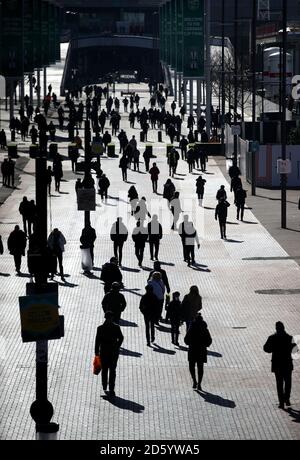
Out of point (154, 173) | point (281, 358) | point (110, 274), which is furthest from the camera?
point (154, 173)

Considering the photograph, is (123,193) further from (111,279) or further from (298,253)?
(111,279)

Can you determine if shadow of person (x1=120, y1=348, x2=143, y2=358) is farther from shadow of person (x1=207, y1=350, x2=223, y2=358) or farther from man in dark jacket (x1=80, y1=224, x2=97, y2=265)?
man in dark jacket (x1=80, y1=224, x2=97, y2=265)

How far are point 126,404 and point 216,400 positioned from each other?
132cm

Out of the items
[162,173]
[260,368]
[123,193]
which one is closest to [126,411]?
[260,368]

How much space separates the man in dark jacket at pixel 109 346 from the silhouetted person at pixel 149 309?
367cm

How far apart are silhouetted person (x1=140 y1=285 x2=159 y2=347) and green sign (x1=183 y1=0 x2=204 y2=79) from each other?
45.3 m

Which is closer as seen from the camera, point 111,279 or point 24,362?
point 24,362

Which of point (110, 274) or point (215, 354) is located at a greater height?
point (110, 274)

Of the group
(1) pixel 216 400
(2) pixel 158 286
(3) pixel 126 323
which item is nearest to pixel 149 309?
(2) pixel 158 286

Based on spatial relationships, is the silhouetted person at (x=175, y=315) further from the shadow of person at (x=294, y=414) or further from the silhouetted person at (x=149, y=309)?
the shadow of person at (x=294, y=414)

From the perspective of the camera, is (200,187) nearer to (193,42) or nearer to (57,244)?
(57,244)

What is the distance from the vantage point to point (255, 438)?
66.1 ft

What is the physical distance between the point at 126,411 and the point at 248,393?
7.03 ft

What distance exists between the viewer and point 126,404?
2236 centimetres
